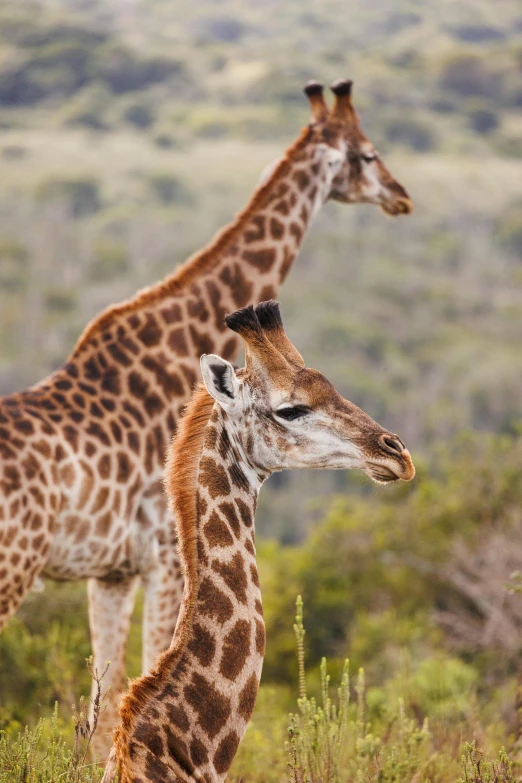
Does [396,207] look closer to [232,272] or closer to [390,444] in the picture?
[232,272]

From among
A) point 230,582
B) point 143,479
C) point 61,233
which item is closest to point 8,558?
Result: point 143,479

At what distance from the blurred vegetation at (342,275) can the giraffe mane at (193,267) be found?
6.86 ft

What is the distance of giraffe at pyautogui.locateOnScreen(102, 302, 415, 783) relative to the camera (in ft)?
12.8

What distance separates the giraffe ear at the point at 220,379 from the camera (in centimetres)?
427

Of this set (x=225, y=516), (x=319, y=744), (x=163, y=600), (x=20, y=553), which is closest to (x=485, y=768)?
(x=319, y=744)

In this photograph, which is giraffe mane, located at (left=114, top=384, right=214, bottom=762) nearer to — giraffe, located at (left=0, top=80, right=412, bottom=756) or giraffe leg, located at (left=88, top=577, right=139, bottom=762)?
giraffe, located at (left=0, top=80, right=412, bottom=756)

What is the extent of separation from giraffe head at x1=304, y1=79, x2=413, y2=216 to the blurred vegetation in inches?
82.3

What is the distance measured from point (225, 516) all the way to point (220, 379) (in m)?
0.51

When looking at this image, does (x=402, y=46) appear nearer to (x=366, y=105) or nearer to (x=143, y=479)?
(x=366, y=105)

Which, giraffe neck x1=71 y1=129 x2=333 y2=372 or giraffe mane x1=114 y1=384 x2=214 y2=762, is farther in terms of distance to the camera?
giraffe neck x1=71 y1=129 x2=333 y2=372

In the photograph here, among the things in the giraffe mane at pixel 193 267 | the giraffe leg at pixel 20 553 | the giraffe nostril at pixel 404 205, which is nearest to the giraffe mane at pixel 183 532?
the giraffe leg at pixel 20 553

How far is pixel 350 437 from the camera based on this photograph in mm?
4441

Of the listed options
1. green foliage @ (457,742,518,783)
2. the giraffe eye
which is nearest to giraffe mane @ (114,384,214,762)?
the giraffe eye

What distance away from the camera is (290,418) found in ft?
14.7
